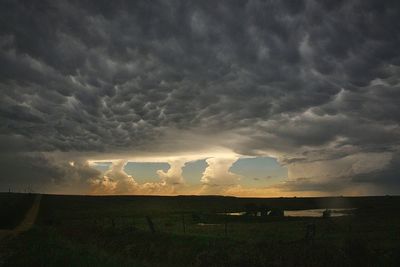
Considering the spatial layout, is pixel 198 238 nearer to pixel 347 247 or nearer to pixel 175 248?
pixel 175 248

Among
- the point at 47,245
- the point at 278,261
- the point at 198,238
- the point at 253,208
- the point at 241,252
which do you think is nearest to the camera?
the point at 278,261

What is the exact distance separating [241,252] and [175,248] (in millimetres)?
6618

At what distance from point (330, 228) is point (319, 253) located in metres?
18.4

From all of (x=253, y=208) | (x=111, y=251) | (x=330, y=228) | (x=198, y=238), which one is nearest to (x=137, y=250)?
(x=111, y=251)

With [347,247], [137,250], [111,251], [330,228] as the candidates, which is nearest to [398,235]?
[330,228]

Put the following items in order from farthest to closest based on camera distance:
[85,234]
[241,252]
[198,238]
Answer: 1. [85,234]
2. [198,238]
3. [241,252]

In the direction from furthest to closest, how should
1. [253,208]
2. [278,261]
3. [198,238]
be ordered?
[253,208] → [198,238] → [278,261]

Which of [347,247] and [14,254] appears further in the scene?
[14,254]

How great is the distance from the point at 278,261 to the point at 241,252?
2.93 metres

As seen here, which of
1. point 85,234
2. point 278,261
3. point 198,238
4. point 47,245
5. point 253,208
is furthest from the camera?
A: point 253,208

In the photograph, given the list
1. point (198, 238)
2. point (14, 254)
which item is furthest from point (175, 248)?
point (14, 254)

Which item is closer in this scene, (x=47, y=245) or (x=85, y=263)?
(x=85, y=263)

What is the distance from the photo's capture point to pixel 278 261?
21766 mm

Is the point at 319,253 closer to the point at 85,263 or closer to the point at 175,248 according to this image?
the point at 175,248
